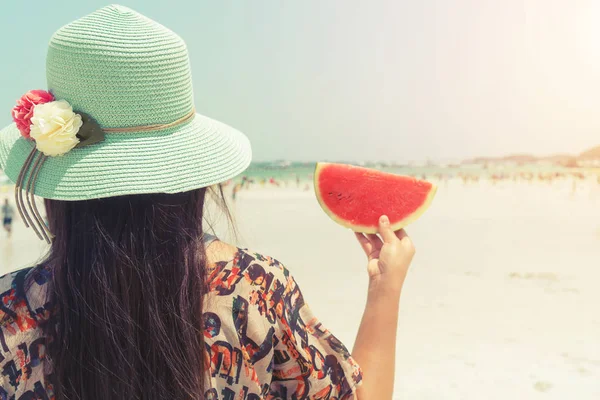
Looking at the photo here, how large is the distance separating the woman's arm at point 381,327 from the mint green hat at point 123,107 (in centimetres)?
53

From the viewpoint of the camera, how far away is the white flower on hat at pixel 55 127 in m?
1.16

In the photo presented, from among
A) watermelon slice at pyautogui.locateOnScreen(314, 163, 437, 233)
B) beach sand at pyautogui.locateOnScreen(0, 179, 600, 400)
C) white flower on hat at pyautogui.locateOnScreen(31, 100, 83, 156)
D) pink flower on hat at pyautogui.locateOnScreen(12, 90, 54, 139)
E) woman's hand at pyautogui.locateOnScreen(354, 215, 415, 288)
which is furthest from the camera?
beach sand at pyautogui.locateOnScreen(0, 179, 600, 400)

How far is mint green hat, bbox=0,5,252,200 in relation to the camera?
1198 millimetres

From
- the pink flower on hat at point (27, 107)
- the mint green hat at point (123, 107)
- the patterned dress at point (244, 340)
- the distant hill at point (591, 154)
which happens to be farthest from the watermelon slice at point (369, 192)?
the distant hill at point (591, 154)

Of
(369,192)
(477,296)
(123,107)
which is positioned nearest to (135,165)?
(123,107)

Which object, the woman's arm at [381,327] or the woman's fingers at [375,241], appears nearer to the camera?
→ the woman's arm at [381,327]

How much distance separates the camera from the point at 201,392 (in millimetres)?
1231

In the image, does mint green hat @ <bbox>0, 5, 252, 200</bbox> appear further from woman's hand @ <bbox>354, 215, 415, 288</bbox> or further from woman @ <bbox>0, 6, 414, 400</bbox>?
woman's hand @ <bbox>354, 215, 415, 288</bbox>

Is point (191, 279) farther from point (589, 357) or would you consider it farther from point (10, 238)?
point (10, 238)

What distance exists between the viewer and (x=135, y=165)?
1.23m

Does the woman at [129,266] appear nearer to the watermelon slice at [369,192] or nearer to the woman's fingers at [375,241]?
the woman's fingers at [375,241]

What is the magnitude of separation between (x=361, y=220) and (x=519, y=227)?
48.6 feet

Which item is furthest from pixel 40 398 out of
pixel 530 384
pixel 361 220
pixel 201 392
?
pixel 530 384

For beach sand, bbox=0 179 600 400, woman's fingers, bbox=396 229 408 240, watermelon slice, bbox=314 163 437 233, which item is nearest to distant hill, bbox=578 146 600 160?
beach sand, bbox=0 179 600 400
